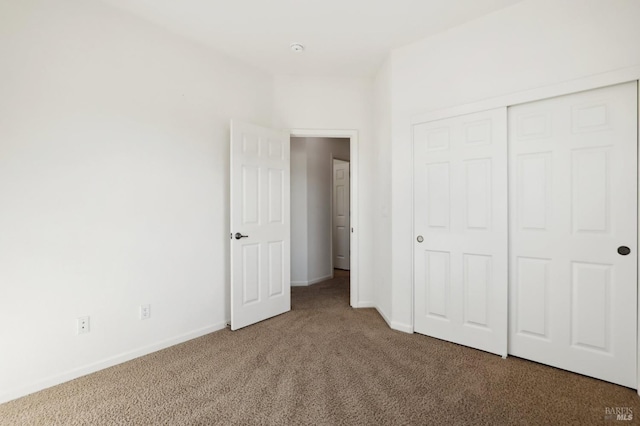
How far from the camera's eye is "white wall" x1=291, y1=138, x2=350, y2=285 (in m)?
4.87

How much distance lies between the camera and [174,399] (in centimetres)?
192

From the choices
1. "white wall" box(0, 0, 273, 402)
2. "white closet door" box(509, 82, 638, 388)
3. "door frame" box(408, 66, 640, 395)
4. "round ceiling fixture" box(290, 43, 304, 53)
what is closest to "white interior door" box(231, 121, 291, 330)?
"white wall" box(0, 0, 273, 402)

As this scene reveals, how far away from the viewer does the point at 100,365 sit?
7.57 ft

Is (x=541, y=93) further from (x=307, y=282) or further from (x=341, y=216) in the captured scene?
(x=341, y=216)

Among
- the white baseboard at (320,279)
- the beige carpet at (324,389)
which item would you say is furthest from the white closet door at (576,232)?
the white baseboard at (320,279)

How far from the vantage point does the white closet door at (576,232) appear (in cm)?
204

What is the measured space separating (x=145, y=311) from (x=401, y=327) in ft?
7.43

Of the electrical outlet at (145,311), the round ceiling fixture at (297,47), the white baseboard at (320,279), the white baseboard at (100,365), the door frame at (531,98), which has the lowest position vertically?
the white baseboard at (320,279)

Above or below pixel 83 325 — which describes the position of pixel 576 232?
above

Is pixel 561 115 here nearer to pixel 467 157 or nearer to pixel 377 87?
pixel 467 157

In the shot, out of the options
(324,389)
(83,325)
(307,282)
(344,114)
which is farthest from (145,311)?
(344,114)

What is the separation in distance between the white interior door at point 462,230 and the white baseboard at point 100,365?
6.81ft

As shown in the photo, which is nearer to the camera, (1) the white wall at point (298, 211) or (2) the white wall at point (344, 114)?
(2) the white wall at point (344, 114)

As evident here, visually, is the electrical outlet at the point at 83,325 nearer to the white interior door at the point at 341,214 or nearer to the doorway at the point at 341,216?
the doorway at the point at 341,216
